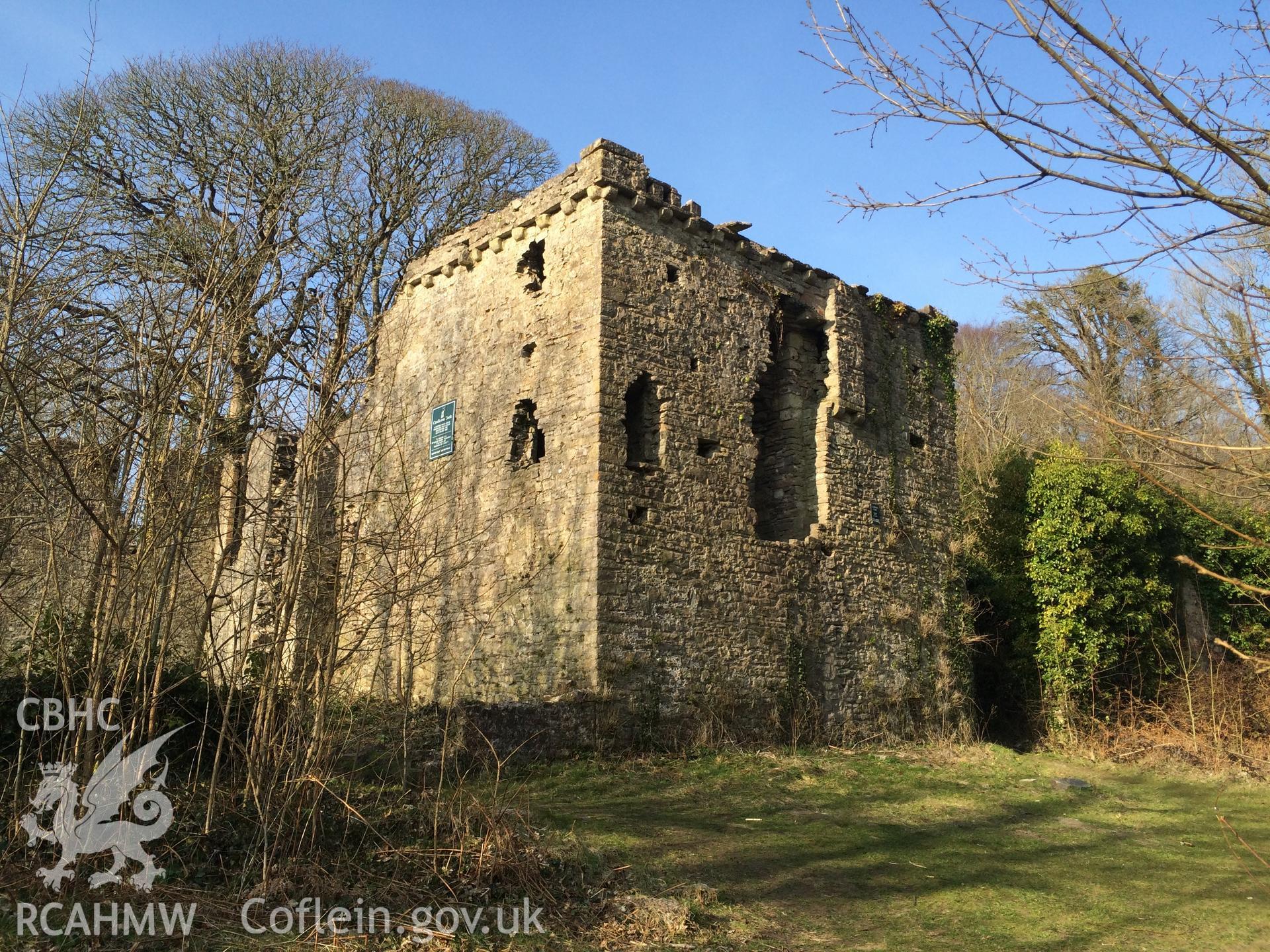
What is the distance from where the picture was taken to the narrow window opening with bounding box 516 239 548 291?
12164 mm

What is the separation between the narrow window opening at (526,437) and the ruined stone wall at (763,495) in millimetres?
1241

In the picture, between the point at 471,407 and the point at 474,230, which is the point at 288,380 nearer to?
the point at 471,407

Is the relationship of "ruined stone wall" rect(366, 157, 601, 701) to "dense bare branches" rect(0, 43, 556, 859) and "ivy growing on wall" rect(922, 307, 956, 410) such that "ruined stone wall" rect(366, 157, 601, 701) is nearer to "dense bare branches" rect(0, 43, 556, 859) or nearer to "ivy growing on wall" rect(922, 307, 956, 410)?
"dense bare branches" rect(0, 43, 556, 859)

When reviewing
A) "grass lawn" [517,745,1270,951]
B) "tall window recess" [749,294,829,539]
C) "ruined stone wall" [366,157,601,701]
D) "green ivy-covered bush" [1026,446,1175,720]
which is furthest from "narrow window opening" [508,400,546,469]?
"green ivy-covered bush" [1026,446,1175,720]

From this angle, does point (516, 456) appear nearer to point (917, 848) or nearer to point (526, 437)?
point (526, 437)

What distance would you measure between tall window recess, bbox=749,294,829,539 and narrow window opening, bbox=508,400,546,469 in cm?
306

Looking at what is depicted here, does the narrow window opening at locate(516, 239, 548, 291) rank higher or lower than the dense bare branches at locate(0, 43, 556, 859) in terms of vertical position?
higher

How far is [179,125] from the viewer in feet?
62.1

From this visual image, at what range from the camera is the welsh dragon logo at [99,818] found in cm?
477

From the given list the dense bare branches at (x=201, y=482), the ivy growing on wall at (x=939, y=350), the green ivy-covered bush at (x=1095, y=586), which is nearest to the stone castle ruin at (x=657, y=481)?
the ivy growing on wall at (x=939, y=350)

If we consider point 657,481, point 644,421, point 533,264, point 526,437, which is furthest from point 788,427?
point 533,264

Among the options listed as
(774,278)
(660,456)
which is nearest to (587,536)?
(660,456)

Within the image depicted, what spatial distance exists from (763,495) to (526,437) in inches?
139

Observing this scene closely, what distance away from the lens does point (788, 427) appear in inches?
516
